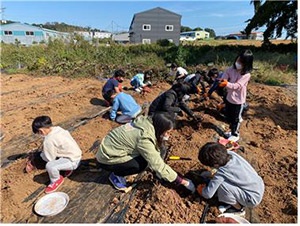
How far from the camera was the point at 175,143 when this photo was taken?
3455 millimetres

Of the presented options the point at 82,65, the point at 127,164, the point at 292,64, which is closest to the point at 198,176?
the point at 127,164

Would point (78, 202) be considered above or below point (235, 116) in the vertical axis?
below

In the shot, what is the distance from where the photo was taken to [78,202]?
2.32 metres

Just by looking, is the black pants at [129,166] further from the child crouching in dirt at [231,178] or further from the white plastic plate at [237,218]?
the white plastic plate at [237,218]

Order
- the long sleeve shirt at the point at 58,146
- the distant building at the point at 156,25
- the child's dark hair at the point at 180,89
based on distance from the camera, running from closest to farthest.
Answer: the long sleeve shirt at the point at 58,146 < the child's dark hair at the point at 180,89 < the distant building at the point at 156,25

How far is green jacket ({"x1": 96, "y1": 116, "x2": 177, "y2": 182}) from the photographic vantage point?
2.12m

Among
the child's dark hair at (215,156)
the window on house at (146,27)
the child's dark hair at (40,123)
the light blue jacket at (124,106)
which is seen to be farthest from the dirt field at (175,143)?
the window on house at (146,27)

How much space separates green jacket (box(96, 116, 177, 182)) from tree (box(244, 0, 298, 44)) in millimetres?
14137

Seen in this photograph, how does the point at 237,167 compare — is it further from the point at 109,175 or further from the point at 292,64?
the point at 292,64

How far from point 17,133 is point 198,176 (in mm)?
3108

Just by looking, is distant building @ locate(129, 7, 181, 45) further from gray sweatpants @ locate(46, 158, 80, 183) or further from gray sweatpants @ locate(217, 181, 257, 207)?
gray sweatpants @ locate(217, 181, 257, 207)

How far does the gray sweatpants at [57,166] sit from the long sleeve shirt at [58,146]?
46mm

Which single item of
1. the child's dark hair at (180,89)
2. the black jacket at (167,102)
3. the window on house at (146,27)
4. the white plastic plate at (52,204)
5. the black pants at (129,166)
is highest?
the window on house at (146,27)

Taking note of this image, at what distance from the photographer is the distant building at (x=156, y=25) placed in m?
31.0
